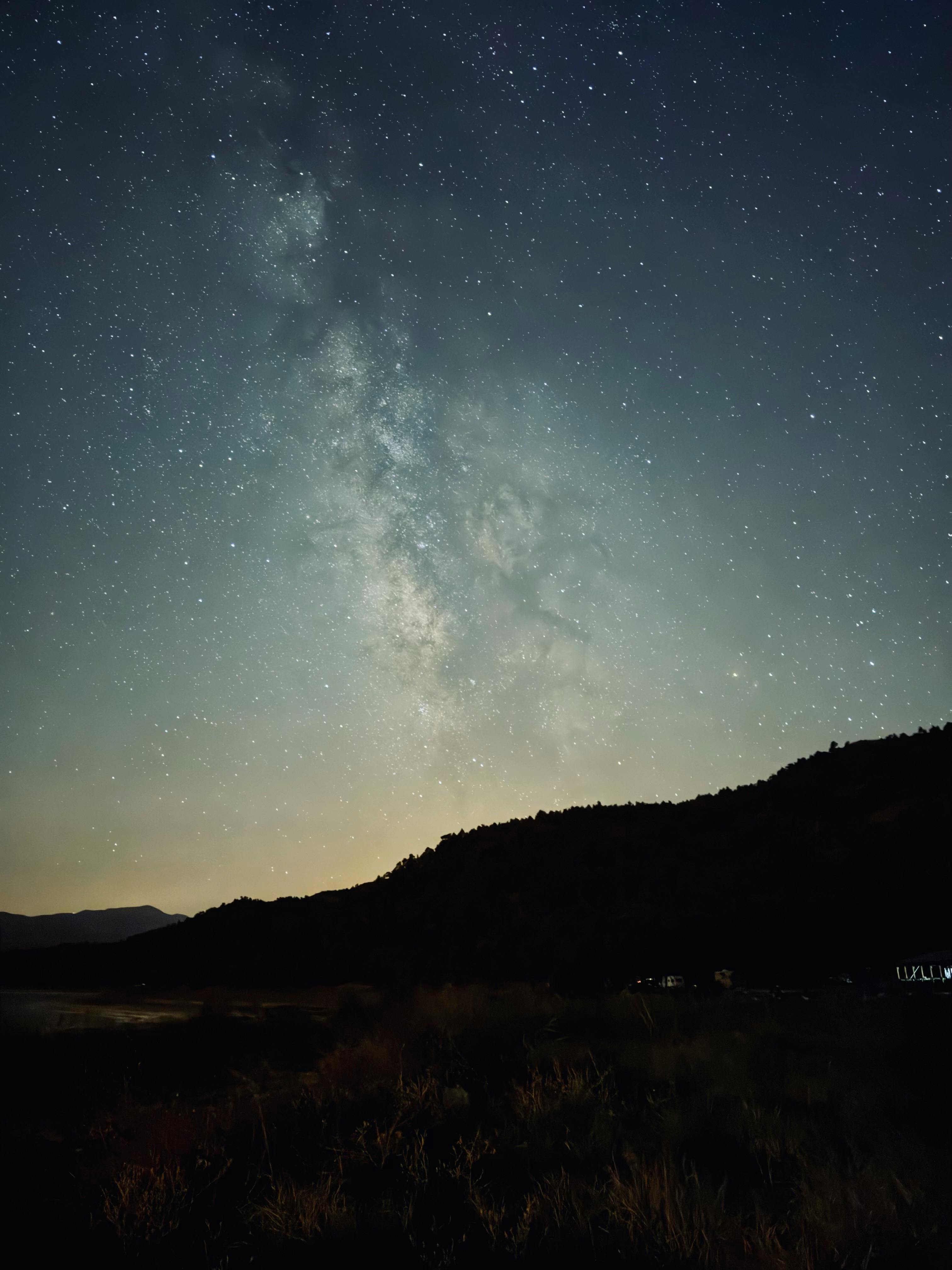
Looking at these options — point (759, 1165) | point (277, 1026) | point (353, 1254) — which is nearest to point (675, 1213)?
point (759, 1165)

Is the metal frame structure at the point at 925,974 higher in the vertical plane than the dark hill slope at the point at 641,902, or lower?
lower

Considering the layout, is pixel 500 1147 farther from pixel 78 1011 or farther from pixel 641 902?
pixel 641 902

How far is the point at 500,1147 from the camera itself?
6.28 meters

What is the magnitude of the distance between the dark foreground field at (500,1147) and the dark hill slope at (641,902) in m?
17.0

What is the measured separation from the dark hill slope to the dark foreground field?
669 inches

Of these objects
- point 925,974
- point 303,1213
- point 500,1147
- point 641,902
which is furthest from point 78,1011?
point 641,902

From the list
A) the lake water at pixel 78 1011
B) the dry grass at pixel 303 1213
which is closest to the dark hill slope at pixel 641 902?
the lake water at pixel 78 1011

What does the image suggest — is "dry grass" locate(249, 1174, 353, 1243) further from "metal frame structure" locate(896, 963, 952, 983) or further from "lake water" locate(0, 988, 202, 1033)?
"metal frame structure" locate(896, 963, 952, 983)

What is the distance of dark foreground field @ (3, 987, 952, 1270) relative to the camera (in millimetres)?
4684

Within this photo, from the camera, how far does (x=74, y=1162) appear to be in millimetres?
6426

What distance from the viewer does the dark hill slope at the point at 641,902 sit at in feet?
85.8

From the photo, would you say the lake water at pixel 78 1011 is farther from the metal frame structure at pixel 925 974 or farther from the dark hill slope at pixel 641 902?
the metal frame structure at pixel 925 974

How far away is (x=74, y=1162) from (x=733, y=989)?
16.2 m

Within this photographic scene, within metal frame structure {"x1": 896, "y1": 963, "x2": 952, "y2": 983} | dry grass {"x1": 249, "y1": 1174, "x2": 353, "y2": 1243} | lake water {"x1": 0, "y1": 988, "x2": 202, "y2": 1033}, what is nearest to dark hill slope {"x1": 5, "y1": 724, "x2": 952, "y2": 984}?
metal frame structure {"x1": 896, "y1": 963, "x2": 952, "y2": 983}
